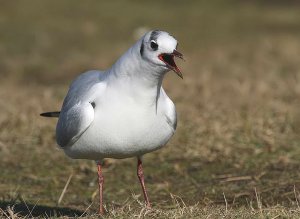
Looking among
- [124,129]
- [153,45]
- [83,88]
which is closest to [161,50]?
[153,45]

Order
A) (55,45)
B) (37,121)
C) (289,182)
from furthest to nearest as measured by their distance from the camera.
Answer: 1. (55,45)
2. (37,121)
3. (289,182)

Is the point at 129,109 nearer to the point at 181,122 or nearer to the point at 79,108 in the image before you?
the point at 79,108

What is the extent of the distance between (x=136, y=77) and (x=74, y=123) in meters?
0.61

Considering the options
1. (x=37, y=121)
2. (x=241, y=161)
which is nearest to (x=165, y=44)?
(x=241, y=161)

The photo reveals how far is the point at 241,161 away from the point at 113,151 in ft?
9.37

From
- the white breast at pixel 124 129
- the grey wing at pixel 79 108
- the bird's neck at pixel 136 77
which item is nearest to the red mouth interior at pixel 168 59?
the bird's neck at pixel 136 77

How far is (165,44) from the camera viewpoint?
16.7 ft

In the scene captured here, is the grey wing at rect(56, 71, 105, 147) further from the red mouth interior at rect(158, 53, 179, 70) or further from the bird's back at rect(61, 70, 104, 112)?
the red mouth interior at rect(158, 53, 179, 70)

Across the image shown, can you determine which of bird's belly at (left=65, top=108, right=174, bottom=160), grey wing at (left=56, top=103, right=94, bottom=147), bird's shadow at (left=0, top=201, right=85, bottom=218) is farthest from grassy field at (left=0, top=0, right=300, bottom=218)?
grey wing at (left=56, top=103, right=94, bottom=147)

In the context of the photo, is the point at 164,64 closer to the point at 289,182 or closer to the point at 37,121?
the point at 289,182

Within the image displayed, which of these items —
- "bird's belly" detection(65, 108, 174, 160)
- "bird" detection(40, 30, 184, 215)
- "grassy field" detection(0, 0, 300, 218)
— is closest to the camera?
"bird" detection(40, 30, 184, 215)

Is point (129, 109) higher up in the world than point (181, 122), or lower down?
higher up

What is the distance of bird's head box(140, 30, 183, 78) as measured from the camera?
5.07m

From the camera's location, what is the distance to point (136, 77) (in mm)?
5336
